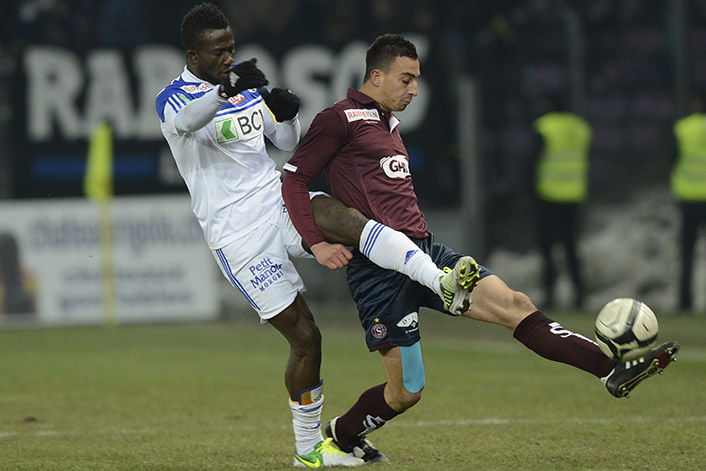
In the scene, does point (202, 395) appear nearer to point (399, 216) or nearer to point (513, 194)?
point (399, 216)

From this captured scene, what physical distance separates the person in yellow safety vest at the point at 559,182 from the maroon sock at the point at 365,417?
8.95 metres

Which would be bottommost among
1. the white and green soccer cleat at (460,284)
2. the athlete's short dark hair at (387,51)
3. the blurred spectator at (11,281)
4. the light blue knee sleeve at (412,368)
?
the blurred spectator at (11,281)

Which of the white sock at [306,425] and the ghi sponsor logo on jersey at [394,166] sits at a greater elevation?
the ghi sponsor logo on jersey at [394,166]

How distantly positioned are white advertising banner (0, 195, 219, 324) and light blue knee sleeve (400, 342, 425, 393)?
8.45 metres

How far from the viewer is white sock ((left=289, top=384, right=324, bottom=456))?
556cm

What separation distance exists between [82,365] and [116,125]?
4.21 metres

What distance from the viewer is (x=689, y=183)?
14.0m

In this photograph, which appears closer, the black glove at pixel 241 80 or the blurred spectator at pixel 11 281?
the black glove at pixel 241 80

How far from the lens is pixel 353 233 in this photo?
17.5 feet

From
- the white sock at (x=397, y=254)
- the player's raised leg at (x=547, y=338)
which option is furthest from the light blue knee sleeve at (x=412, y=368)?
the white sock at (x=397, y=254)

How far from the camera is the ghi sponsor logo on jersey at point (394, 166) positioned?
5479 mm

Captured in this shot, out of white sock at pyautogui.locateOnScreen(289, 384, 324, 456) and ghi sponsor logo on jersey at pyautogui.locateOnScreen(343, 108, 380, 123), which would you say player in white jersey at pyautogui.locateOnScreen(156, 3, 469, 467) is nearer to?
white sock at pyautogui.locateOnScreen(289, 384, 324, 456)

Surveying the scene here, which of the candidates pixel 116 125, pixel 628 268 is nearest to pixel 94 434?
pixel 116 125

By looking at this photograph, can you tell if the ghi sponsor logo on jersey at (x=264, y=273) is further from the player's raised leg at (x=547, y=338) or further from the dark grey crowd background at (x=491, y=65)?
the dark grey crowd background at (x=491, y=65)
